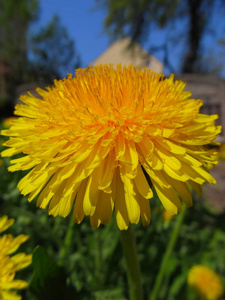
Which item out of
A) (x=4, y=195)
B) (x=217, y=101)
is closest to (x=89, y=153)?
(x=4, y=195)

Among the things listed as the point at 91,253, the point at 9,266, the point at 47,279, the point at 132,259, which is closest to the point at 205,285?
the point at 91,253

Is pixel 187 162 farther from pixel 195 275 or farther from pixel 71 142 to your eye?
pixel 195 275

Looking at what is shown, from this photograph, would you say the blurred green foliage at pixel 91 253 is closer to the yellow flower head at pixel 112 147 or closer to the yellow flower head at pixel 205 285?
the yellow flower head at pixel 112 147

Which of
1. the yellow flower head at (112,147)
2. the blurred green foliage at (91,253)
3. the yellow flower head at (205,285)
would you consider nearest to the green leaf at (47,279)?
the blurred green foliage at (91,253)

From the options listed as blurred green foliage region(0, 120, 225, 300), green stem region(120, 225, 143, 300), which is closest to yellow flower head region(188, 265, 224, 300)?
blurred green foliage region(0, 120, 225, 300)

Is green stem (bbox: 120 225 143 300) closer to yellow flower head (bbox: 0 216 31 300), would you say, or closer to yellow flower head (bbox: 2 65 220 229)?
yellow flower head (bbox: 2 65 220 229)

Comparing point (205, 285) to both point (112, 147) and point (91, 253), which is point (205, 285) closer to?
point (91, 253)
